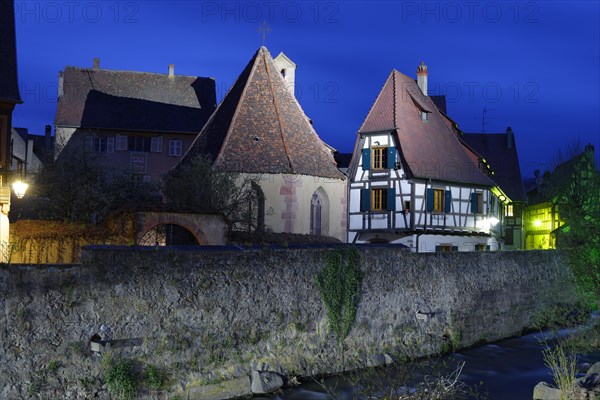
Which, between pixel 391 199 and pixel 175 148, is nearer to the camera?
pixel 391 199

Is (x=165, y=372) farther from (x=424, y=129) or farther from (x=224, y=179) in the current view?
(x=424, y=129)

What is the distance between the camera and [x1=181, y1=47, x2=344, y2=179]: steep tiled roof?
26797 mm

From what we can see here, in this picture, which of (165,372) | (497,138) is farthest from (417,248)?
(165,372)

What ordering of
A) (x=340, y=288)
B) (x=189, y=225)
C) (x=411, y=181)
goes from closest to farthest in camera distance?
(x=340, y=288), (x=189, y=225), (x=411, y=181)

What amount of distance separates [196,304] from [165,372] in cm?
135

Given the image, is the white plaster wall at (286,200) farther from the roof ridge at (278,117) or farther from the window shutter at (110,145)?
the window shutter at (110,145)

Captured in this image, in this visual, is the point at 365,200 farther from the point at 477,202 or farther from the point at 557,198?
the point at 557,198

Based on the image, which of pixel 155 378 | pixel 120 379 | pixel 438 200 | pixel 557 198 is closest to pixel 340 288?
pixel 155 378

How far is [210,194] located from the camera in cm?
2211

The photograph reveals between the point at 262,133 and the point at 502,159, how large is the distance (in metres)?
20.4

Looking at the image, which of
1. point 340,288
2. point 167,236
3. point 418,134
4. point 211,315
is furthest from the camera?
point 418,134

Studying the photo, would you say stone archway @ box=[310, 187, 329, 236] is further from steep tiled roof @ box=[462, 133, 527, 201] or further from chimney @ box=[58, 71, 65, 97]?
chimney @ box=[58, 71, 65, 97]

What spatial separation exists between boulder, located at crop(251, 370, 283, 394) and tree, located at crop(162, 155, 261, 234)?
22.9 ft

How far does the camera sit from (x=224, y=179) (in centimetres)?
2309
